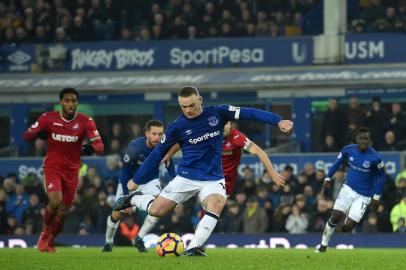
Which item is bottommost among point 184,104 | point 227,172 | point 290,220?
point 290,220

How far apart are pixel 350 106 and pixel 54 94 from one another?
753 cm

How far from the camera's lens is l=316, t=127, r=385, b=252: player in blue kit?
65.3 feet

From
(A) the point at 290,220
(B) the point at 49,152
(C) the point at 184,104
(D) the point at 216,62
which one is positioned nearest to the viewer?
(C) the point at 184,104

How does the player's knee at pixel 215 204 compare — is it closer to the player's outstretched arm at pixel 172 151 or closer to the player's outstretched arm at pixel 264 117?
the player's outstretched arm at pixel 264 117

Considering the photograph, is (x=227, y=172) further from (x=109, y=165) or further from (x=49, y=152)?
(x=109, y=165)

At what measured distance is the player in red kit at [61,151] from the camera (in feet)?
56.5

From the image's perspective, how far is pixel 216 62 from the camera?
31.2 m

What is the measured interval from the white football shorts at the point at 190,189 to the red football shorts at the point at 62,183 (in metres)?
2.59

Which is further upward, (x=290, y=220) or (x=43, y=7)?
(x=43, y=7)

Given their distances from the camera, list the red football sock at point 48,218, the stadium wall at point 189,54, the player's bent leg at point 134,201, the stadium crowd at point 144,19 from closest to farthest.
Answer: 1. the player's bent leg at point 134,201
2. the red football sock at point 48,218
3. the stadium wall at point 189,54
4. the stadium crowd at point 144,19

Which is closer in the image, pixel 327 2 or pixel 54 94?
pixel 327 2

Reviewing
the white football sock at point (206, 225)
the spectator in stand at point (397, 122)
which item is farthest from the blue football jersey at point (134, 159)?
the spectator in stand at point (397, 122)

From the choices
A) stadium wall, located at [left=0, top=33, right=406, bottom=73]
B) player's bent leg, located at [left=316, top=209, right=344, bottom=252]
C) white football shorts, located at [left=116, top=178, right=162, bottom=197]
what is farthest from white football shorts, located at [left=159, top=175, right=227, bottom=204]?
stadium wall, located at [left=0, top=33, right=406, bottom=73]

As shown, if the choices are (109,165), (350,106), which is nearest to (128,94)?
(109,165)
